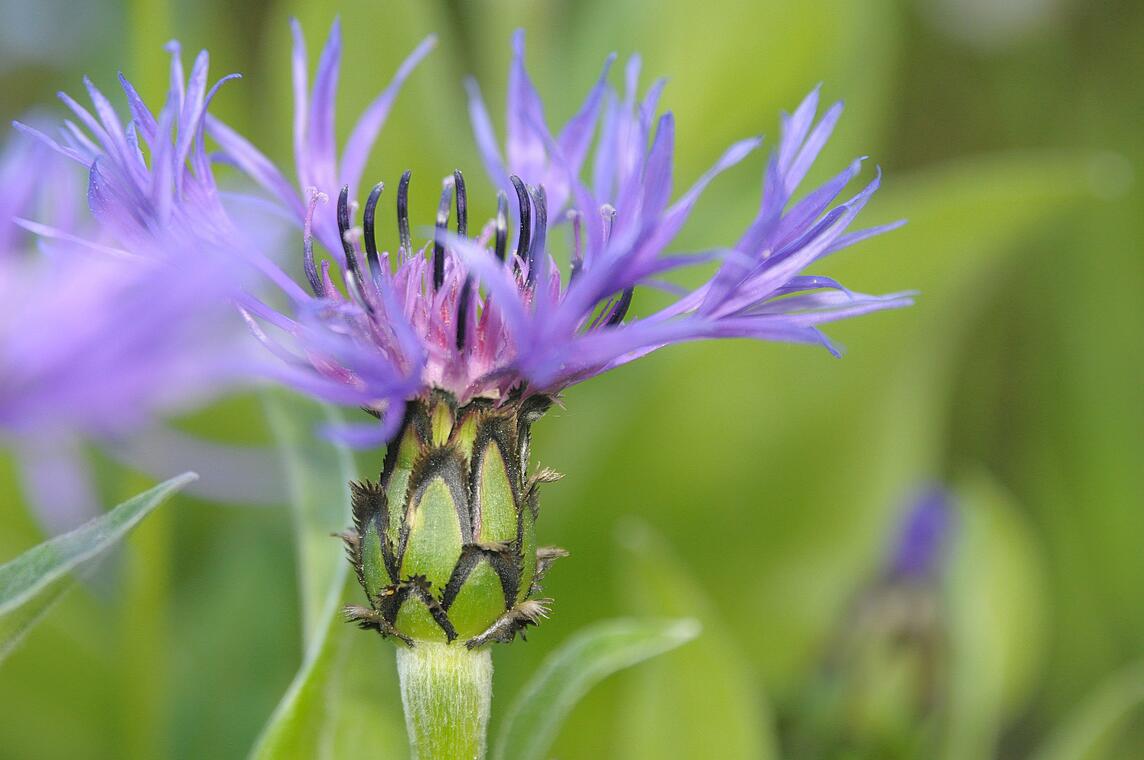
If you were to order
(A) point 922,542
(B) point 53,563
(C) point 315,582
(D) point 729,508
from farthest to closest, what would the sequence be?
(D) point 729,508
(A) point 922,542
(C) point 315,582
(B) point 53,563

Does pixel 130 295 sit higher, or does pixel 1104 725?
pixel 130 295

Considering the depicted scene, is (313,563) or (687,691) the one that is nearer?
(313,563)

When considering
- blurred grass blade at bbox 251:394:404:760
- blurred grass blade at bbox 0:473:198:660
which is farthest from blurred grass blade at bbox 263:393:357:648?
blurred grass blade at bbox 0:473:198:660

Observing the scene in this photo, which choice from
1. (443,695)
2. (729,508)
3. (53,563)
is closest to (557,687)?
(443,695)

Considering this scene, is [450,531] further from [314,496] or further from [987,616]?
[987,616]

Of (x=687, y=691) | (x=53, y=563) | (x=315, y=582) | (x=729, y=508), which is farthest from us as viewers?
(x=729, y=508)

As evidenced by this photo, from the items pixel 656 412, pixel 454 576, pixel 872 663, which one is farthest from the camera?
pixel 656 412

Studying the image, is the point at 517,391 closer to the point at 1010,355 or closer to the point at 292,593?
the point at 292,593

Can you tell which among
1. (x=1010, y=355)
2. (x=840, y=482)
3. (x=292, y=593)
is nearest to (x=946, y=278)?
(x=840, y=482)
